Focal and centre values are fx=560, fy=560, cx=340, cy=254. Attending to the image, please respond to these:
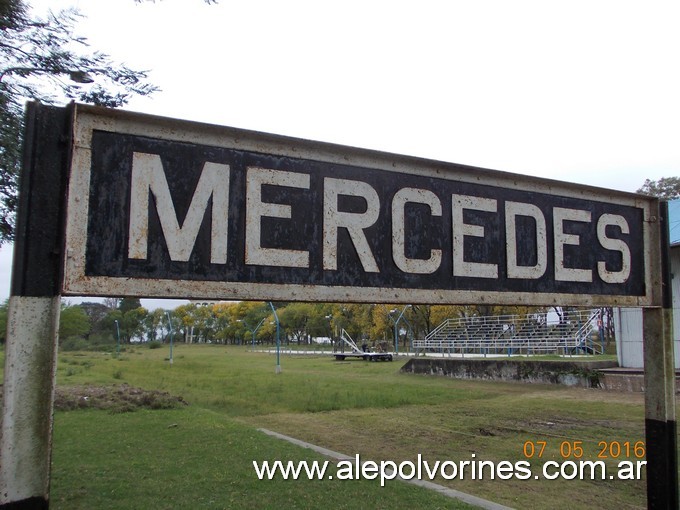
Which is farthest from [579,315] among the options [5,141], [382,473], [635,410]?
[5,141]

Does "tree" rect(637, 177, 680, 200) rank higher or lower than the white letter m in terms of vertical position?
higher

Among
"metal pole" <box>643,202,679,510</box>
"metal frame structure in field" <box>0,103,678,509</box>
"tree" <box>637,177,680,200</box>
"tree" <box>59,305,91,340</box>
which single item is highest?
"tree" <box>637,177,680,200</box>

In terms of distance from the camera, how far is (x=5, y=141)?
6188 millimetres

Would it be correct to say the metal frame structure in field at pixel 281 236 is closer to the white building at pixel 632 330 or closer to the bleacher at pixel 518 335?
the white building at pixel 632 330

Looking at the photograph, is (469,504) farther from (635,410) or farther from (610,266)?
(635,410)

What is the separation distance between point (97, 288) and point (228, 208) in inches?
26.6

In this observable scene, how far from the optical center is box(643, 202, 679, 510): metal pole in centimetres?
340

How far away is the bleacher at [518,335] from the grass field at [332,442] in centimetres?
1283

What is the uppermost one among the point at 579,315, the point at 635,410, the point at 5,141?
the point at 5,141

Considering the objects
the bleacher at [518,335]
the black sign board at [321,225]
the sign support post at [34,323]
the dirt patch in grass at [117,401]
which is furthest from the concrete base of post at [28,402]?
the bleacher at [518,335]

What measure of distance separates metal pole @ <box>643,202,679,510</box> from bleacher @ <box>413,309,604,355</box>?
77.4 feet

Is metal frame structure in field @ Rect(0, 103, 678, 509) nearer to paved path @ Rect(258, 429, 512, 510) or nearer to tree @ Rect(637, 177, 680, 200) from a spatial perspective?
paved path @ Rect(258, 429, 512, 510)
